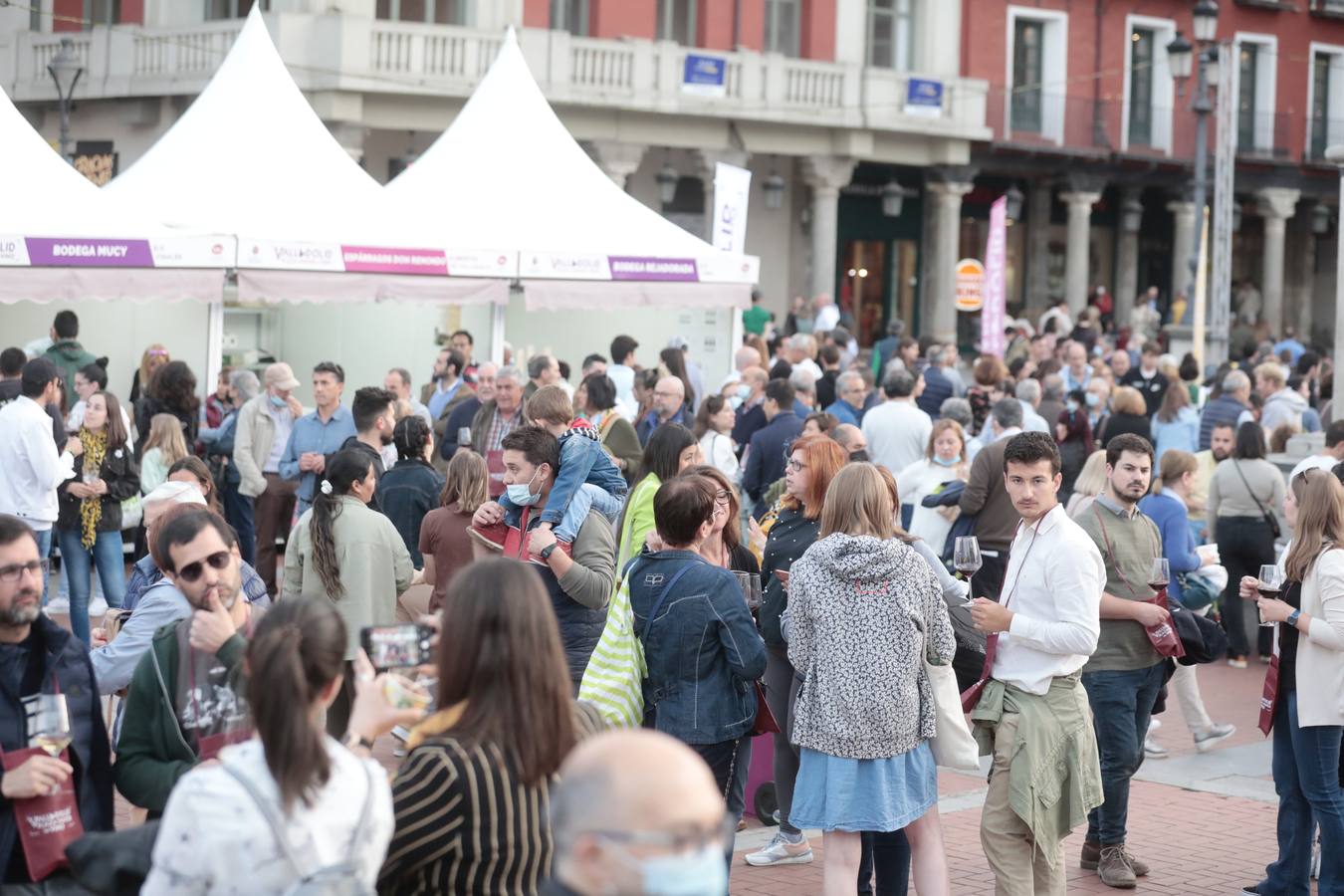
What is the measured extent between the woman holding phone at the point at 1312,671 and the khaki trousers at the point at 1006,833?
4.07 ft

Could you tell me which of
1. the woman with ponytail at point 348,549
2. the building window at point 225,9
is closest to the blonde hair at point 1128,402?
the woman with ponytail at point 348,549

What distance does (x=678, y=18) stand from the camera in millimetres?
32219

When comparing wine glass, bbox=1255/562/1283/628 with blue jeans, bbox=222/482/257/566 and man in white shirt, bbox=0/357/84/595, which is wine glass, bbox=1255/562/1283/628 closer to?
man in white shirt, bbox=0/357/84/595

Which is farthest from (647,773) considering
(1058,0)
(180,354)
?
(1058,0)

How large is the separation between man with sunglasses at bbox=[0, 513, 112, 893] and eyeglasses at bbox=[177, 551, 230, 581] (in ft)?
1.34

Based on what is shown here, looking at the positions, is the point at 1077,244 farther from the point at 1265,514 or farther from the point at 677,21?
the point at 1265,514

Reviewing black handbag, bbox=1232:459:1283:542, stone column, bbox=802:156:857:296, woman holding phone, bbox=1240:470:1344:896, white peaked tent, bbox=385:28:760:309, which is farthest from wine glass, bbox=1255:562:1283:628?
stone column, bbox=802:156:857:296

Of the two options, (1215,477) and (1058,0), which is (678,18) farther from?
(1215,477)

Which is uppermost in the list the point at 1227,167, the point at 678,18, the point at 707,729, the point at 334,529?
the point at 678,18

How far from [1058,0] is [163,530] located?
3512 cm

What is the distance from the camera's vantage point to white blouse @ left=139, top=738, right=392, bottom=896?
3.33 metres

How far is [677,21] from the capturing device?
32219mm

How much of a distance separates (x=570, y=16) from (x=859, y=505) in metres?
26.1

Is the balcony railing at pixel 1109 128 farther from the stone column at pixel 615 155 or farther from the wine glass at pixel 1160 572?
the wine glass at pixel 1160 572
